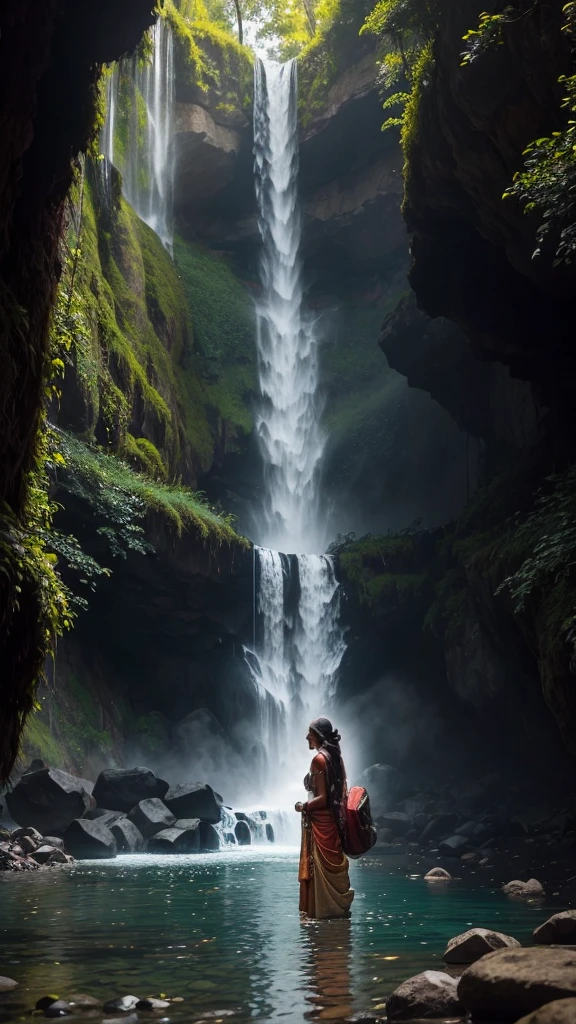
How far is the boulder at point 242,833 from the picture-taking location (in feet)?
65.7

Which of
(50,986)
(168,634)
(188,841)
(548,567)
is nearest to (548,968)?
(50,986)

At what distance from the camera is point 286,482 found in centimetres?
3309

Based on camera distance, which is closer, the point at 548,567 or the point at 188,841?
the point at 548,567

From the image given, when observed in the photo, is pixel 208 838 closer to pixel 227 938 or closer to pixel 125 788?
pixel 125 788

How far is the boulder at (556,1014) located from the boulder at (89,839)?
46.7ft

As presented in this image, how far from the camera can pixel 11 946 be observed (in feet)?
22.3

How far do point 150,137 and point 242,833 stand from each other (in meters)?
25.3

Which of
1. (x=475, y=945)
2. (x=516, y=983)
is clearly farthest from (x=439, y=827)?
(x=516, y=983)

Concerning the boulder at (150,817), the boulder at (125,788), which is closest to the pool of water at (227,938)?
the boulder at (150,817)

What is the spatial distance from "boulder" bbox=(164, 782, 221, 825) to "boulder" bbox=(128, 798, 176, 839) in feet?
1.81

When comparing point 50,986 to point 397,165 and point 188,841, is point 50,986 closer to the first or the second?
point 188,841

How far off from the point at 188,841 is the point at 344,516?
56.0 ft

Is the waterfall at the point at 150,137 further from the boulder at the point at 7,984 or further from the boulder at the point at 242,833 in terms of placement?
the boulder at the point at 7,984

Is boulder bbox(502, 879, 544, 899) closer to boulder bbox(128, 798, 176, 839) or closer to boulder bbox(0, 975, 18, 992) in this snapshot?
boulder bbox(0, 975, 18, 992)
